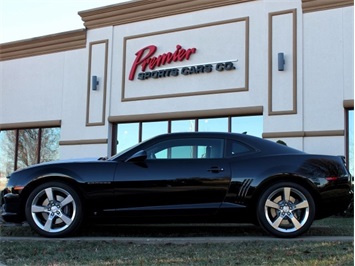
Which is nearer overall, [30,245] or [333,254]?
[333,254]

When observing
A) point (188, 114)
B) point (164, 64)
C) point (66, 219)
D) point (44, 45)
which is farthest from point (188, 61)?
point (66, 219)

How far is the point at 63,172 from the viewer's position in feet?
20.5

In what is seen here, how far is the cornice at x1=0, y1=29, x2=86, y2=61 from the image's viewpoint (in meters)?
15.8

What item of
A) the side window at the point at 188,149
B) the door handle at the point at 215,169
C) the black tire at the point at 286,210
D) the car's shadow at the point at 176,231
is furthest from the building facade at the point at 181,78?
the door handle at the point at 215,169

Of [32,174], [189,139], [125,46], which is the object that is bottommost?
[32,174]

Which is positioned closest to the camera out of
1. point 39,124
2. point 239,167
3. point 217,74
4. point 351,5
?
point 239,167

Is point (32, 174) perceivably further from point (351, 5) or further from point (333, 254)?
point (351, 5)

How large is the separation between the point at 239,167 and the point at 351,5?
760 cm

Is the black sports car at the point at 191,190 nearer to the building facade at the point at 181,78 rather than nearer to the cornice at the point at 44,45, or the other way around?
the building facade at the point at 181,78

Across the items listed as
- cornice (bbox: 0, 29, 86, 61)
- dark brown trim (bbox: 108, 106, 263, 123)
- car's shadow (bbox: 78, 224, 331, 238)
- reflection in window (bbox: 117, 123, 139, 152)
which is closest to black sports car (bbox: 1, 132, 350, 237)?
car's shadow (bbox: 78, 224, 331, 238)

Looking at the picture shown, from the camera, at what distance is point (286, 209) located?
5.98m

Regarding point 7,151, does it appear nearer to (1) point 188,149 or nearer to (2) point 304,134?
(2) point 304,134

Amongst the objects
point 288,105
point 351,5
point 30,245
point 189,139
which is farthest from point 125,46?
point 30,245

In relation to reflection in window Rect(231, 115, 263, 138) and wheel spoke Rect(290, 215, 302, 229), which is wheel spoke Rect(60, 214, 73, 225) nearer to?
wheel spoke Rect(290, 215, 302, 229)
